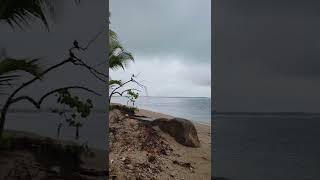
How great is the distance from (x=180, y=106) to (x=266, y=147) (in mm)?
1321

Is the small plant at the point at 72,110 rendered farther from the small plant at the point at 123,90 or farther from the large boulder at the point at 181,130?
the large boulder at the point at 181,130

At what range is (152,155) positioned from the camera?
5129mm

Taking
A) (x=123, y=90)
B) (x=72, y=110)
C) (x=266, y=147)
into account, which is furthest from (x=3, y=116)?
(x=266, y=147)

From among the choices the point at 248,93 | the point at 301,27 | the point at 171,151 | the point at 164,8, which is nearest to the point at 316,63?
the point at 301,27

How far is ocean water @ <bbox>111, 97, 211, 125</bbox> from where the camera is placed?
14.4ft

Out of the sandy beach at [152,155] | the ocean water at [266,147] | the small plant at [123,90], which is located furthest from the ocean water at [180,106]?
the ocean water at [266,147]

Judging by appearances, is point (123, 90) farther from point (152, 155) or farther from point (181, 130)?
point (181, 130)

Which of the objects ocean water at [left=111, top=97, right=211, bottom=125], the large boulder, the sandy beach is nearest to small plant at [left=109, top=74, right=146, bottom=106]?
ocean water at [left=111, top=97, right=211, bottom=125]

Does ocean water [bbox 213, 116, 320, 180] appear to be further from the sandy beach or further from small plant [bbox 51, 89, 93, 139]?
small plant [bbox 51, 89, 93, 139]

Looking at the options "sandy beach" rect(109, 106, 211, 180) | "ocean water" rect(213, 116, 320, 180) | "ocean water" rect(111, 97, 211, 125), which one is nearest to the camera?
"ocean water" rect(213, 116, 320, 180)

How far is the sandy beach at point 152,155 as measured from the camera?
477 centimetres

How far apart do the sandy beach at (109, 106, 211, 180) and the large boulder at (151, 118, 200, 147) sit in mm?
50

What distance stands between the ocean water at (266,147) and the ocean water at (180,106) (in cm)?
44

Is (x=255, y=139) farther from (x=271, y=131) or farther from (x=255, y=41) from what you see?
(x=255, y=41)
